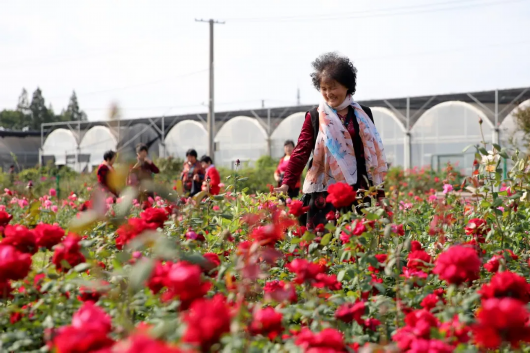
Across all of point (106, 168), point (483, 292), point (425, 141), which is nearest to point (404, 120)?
point (425, 141)

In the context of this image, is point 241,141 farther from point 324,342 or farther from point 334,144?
point 324,342

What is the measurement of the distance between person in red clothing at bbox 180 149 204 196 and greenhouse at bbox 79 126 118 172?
2402cm

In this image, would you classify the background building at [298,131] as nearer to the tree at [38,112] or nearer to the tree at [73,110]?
the tree at [38,112]

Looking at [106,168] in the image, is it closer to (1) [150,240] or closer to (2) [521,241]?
(2) [521,241]

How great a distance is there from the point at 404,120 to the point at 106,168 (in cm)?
1704

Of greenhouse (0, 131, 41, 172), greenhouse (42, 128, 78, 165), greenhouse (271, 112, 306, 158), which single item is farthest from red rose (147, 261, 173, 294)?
greenhouse (0, 131, 41, 172)

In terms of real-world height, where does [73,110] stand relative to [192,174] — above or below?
above

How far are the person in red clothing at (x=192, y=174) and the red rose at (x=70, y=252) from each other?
6.37 metres

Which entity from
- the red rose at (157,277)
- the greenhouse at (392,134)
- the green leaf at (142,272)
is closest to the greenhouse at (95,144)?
the greenhouse at (392,134)

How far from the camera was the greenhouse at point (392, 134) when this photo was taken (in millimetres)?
22756

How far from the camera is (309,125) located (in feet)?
12.1

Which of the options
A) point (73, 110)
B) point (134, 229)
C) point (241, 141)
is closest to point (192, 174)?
point (134, 229)

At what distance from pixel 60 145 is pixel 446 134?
72.4ft

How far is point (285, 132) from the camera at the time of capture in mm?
25328
